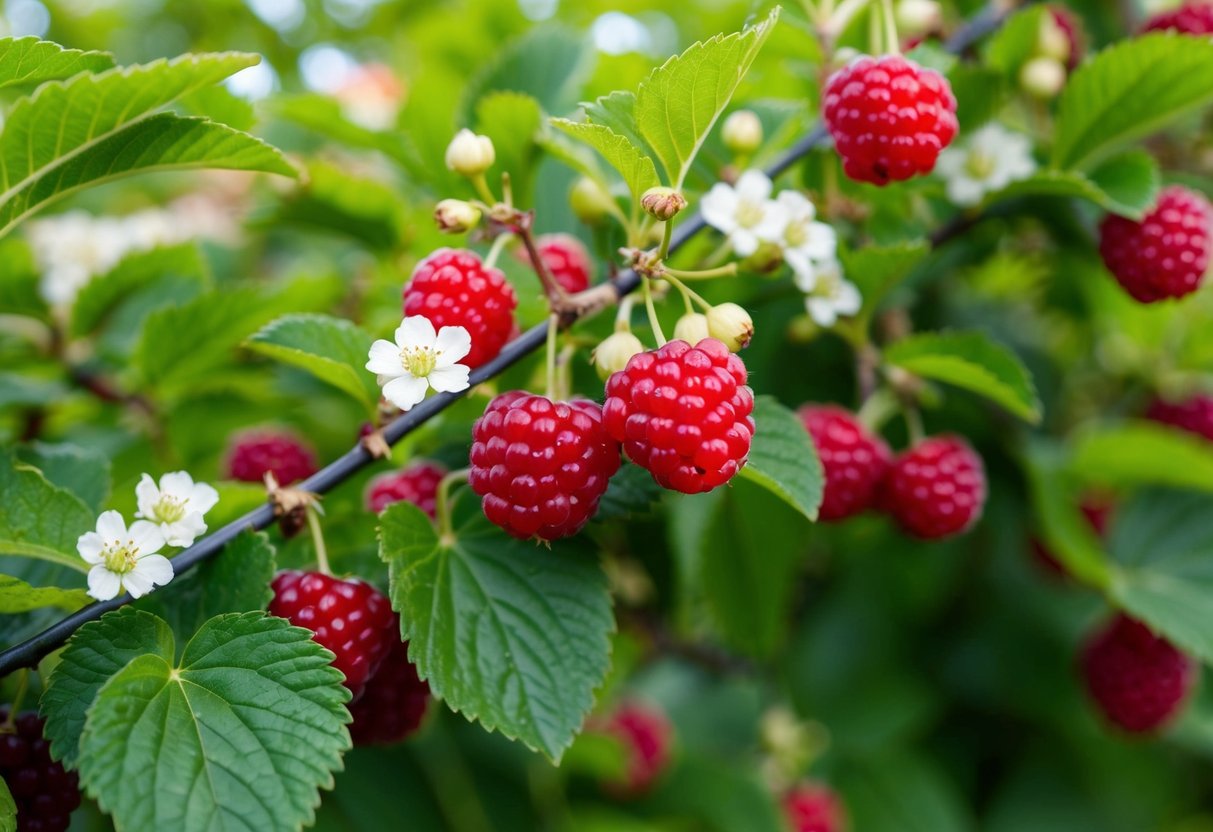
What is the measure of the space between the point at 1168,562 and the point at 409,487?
1215 mm

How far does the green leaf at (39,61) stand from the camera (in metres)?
0.84

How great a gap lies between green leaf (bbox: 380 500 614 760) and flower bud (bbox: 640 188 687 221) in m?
0.33

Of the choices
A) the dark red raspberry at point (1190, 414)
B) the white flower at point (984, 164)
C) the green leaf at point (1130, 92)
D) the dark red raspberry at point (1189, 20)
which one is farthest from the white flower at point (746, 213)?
the dark red raspberry at point (1190, 414)

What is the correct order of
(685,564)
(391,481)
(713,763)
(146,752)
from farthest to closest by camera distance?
(713,763)
(685,564)
(391,481)
(146,752)

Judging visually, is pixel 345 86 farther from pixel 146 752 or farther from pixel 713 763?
pixel 146 752

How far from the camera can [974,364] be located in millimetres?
1187

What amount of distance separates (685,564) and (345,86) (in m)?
1.81

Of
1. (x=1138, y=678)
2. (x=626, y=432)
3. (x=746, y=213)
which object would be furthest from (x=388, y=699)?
(x=1138, y=678)

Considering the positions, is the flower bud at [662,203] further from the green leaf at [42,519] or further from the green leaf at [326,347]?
the green leaf at [42,519]

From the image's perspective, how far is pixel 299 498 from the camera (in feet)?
3.08

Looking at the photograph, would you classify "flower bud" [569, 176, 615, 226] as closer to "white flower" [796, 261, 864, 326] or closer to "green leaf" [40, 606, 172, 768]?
"white flower" [796, 261, 864, 326]

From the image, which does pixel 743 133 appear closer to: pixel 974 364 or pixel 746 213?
pixel 746 213

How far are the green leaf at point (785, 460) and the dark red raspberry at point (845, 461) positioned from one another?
0.67 feet

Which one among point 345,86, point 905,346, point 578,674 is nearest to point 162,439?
point 578,674
